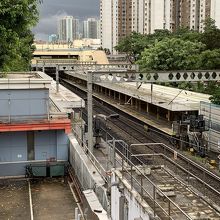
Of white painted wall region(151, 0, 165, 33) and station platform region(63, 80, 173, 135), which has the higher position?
white painted wall region(151, 0, 165, 33)

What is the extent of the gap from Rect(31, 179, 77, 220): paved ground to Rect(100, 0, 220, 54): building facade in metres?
92.8

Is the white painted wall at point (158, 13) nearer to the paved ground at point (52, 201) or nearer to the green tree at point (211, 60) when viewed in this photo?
the green tree at point (211, 60)

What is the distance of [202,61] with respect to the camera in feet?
140

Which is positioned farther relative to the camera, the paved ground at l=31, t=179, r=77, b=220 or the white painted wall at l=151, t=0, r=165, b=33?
the white painted wall at l=151, t=0, r=165, b=33

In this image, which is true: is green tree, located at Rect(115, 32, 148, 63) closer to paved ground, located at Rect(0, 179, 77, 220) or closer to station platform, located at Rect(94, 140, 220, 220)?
paved ground, located at Rect(0, 179, 77, 220)

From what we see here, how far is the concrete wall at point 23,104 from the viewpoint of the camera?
19906mm

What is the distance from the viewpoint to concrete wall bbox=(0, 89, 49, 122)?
19906 mm

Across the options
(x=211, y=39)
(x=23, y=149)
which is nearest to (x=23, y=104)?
(x=23, y=149)

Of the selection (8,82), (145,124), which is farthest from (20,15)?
(145,124)

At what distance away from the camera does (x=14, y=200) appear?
1723 centimetres

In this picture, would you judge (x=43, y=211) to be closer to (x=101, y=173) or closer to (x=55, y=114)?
(x=101, y=173)

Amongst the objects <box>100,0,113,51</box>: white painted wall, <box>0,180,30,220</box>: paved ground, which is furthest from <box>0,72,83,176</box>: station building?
<box>100,0,113,51</box>: white painted wall

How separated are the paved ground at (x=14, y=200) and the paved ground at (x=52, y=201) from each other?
1.14ft

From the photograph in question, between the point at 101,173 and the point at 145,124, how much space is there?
1825 cm
